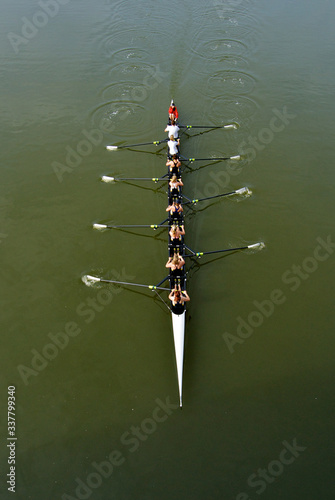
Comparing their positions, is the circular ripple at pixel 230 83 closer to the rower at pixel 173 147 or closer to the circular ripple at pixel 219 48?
the circular ripple at pixel 219 48

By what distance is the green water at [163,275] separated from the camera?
6996mm

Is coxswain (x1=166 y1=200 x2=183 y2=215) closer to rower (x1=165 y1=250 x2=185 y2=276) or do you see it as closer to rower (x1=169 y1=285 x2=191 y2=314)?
rower (x1=165 y1=250 x2=185 y2=276)

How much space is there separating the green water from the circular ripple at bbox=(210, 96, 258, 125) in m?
0.09

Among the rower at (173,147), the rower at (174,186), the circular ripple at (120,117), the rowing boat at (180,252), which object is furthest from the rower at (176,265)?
the circular ripple at (120,117)

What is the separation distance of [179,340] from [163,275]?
2144mm

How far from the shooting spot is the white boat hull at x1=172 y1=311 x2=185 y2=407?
7671 millimetres

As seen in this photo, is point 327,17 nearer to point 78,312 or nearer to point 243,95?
point 243,95

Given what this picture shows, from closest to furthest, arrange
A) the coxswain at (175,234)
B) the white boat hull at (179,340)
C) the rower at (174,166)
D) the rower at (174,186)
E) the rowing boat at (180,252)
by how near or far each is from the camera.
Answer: the white boat hull at (179,340), the rowing boat at (180,252), the coxswain at (175,234), the rower at (174,186), the rower at (174,166)

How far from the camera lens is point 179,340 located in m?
8.10

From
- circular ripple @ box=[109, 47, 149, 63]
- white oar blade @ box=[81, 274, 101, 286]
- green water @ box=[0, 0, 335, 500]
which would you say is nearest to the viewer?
green water @ box=[0, 0, 335, 500]

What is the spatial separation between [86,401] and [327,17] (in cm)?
2254

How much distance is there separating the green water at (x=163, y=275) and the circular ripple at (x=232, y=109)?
0.09m

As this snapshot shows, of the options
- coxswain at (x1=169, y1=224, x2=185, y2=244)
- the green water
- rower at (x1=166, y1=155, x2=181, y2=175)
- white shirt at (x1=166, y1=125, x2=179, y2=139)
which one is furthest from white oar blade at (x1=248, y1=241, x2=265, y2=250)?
white shirt at (x1=166, y1=125, x2=179, y2=139)

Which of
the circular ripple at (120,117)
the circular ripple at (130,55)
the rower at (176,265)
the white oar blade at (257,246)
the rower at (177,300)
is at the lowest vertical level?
the rower at (177,300)
